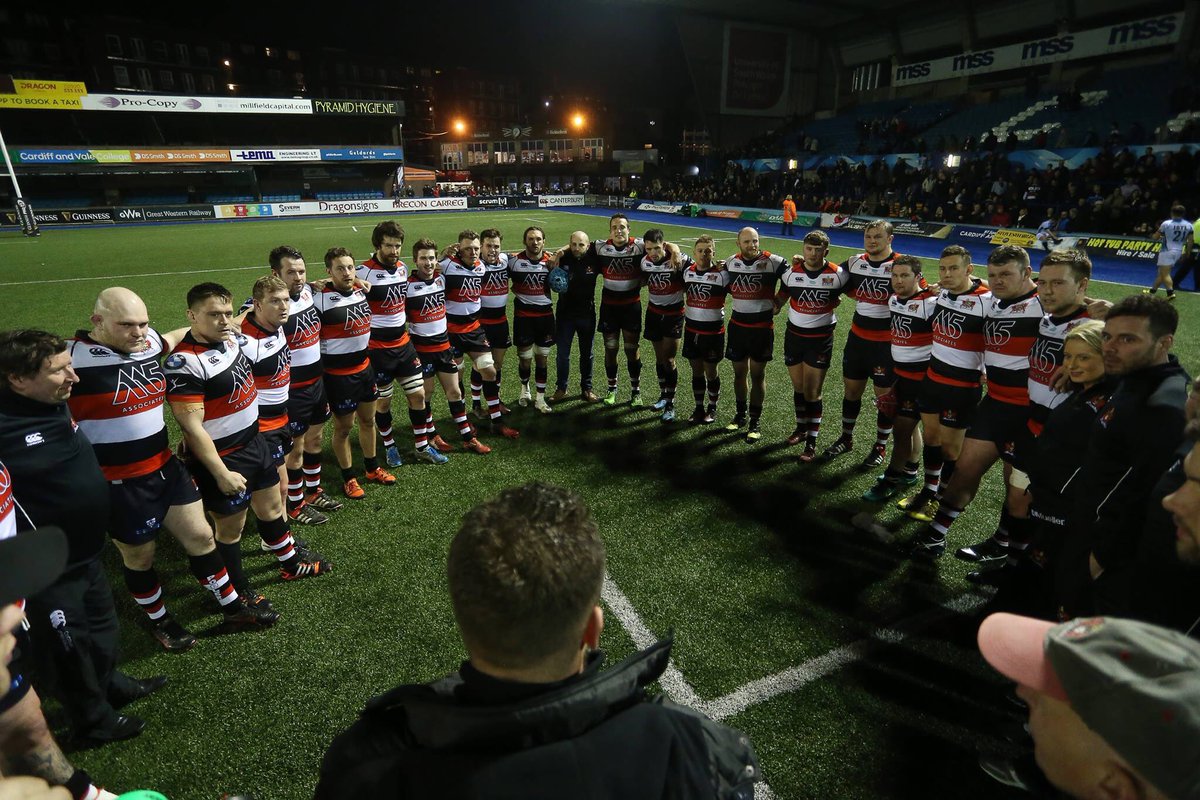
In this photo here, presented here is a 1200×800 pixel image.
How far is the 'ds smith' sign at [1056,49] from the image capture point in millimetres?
26781

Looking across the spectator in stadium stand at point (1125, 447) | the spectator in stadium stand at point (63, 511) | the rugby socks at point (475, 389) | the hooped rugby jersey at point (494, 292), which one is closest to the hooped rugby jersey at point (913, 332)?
the spectator in stadium stand at point (1125, 447)

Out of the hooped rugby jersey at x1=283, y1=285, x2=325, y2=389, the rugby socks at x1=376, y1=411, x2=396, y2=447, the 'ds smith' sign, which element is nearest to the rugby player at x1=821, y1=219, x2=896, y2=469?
the rugby socks at x1=376, y1=411, x2=396, y2=447

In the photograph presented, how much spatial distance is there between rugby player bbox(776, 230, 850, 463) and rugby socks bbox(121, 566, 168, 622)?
5.83 metres

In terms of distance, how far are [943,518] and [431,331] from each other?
526 centimetres

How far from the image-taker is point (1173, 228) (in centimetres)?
1278

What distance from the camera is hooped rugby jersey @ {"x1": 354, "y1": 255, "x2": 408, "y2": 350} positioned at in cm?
614

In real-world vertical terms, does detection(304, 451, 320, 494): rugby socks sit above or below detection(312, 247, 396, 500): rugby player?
below

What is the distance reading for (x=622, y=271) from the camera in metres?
7.93

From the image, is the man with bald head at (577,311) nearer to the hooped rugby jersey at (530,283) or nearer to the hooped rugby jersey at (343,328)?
the hooped rugby jersey at (530,283)

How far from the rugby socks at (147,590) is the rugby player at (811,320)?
230 inches

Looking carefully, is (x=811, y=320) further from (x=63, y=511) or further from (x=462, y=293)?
(x=63, y=511)

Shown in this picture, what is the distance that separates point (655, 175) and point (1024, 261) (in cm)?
5736

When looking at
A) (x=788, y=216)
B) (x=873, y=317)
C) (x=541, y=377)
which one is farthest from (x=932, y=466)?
(x=788, y=216)

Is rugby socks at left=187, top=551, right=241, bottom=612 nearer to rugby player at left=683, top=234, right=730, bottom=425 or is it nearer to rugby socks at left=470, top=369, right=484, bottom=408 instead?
rugby socks at left=470, top=369, right=484, bottom=408
